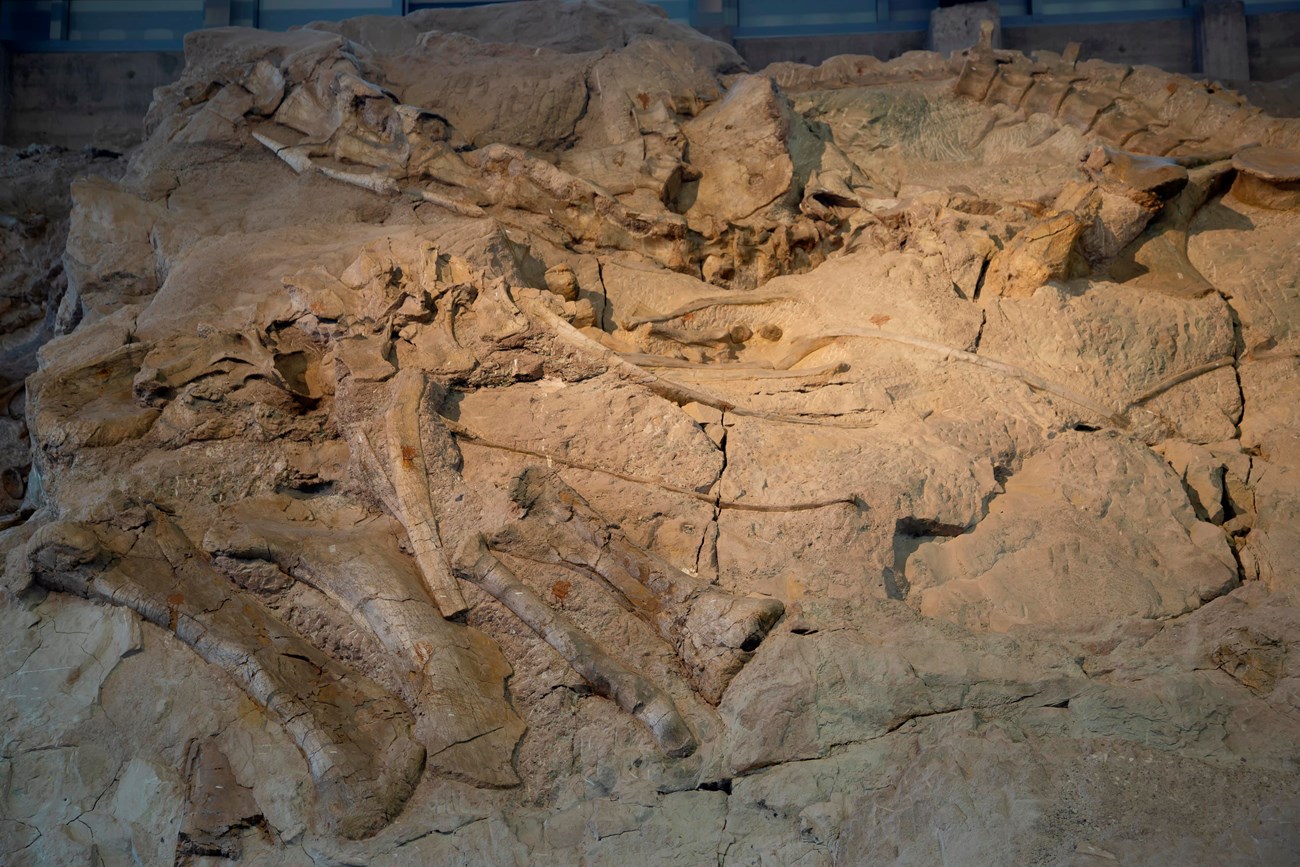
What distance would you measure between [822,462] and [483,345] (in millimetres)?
1755

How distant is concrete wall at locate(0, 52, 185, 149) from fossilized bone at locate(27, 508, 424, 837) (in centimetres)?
681

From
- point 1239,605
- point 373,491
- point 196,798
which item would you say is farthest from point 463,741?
point 1239,605

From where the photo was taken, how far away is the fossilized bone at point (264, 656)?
410 centimetres

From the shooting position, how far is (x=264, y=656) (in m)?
4.52

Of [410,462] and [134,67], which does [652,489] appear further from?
[134,67]

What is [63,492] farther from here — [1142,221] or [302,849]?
[1142,221]

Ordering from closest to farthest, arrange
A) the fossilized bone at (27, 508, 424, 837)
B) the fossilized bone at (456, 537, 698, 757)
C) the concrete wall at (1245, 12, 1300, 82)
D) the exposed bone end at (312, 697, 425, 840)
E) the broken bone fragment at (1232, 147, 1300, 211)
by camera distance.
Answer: the exposed bone end at (312, 697, 425, 840), the fossilized bone at (27, 508, 424, 837), the fossilized bone at (456, 537, 698, 757), the broken bone fragment at (1232, 147, 1300, 211), the concrete wall at (1245, 12, 1300, 82)

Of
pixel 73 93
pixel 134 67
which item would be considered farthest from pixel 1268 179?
pixel 73 93

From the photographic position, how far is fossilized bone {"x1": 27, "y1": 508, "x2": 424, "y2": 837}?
410 centimetres

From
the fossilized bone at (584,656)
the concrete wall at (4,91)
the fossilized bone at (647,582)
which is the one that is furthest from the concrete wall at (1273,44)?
the concrete wall at (4,91)

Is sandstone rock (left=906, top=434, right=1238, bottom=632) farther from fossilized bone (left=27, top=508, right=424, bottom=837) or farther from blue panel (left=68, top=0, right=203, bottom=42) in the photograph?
blue panel (left=68, top=0, right=203, bottom=42)

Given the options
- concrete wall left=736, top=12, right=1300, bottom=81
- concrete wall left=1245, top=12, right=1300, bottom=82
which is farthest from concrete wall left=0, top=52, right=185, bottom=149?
concrete wall left=1245, top=12, right=1300, bottom=82

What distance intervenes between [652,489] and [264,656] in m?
1.75

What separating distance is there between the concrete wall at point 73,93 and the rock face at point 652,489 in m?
2.64
